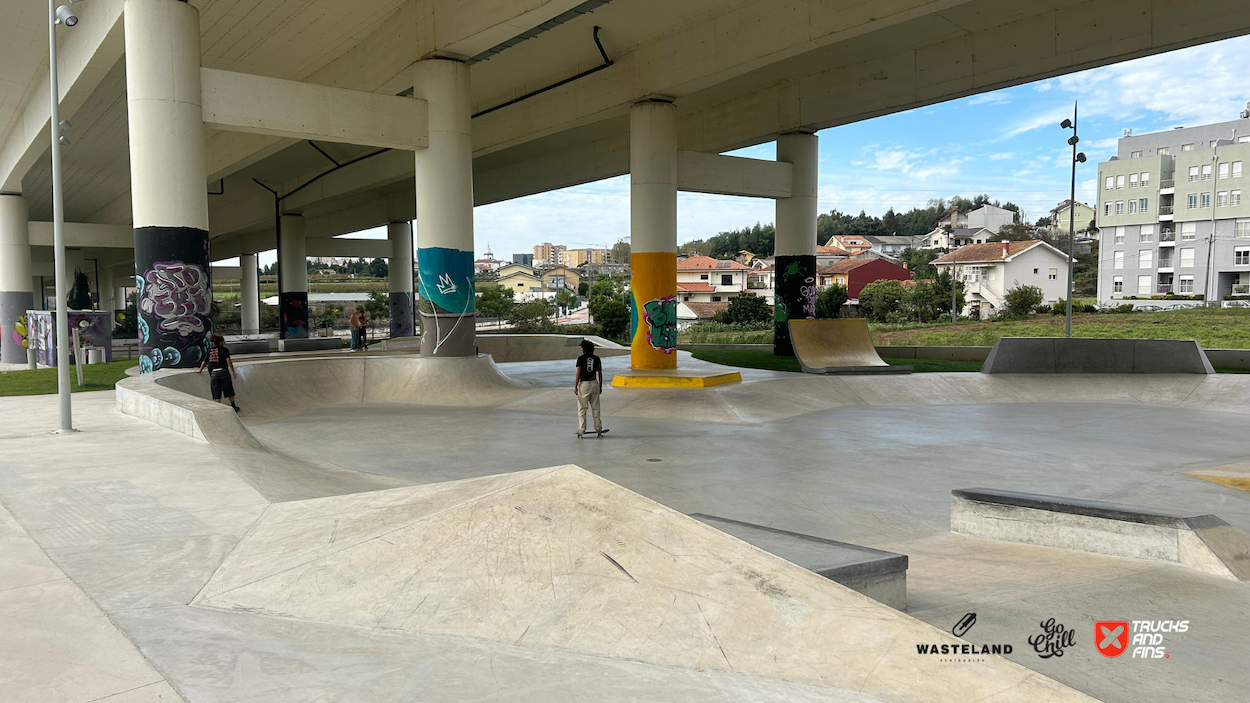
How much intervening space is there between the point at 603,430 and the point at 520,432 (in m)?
1.47

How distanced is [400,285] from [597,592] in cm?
4118

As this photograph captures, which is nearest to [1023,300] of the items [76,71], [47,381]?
[76,71]

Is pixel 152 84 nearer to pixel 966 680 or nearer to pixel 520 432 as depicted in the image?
pixel 520 432

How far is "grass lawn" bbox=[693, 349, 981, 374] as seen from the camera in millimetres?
20734

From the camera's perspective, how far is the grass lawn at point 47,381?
15697 millimetres

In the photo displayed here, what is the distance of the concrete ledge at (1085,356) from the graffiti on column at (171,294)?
18.4 meters

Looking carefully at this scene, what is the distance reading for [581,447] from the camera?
37.8ft

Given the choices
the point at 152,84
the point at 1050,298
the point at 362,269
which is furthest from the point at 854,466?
the point at 362,269

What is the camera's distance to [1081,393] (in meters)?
17.5

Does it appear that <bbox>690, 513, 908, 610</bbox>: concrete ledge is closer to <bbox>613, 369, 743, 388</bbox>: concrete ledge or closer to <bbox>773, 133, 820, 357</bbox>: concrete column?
<bbox>613, 369, 743, 388</bbox>: concrete ledge

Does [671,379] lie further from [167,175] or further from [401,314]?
[401,314]

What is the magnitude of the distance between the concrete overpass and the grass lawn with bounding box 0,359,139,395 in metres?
2.96

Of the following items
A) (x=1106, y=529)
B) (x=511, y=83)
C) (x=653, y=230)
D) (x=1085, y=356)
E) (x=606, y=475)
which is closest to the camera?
(x=1106, y=529)

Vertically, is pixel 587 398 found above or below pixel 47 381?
above
